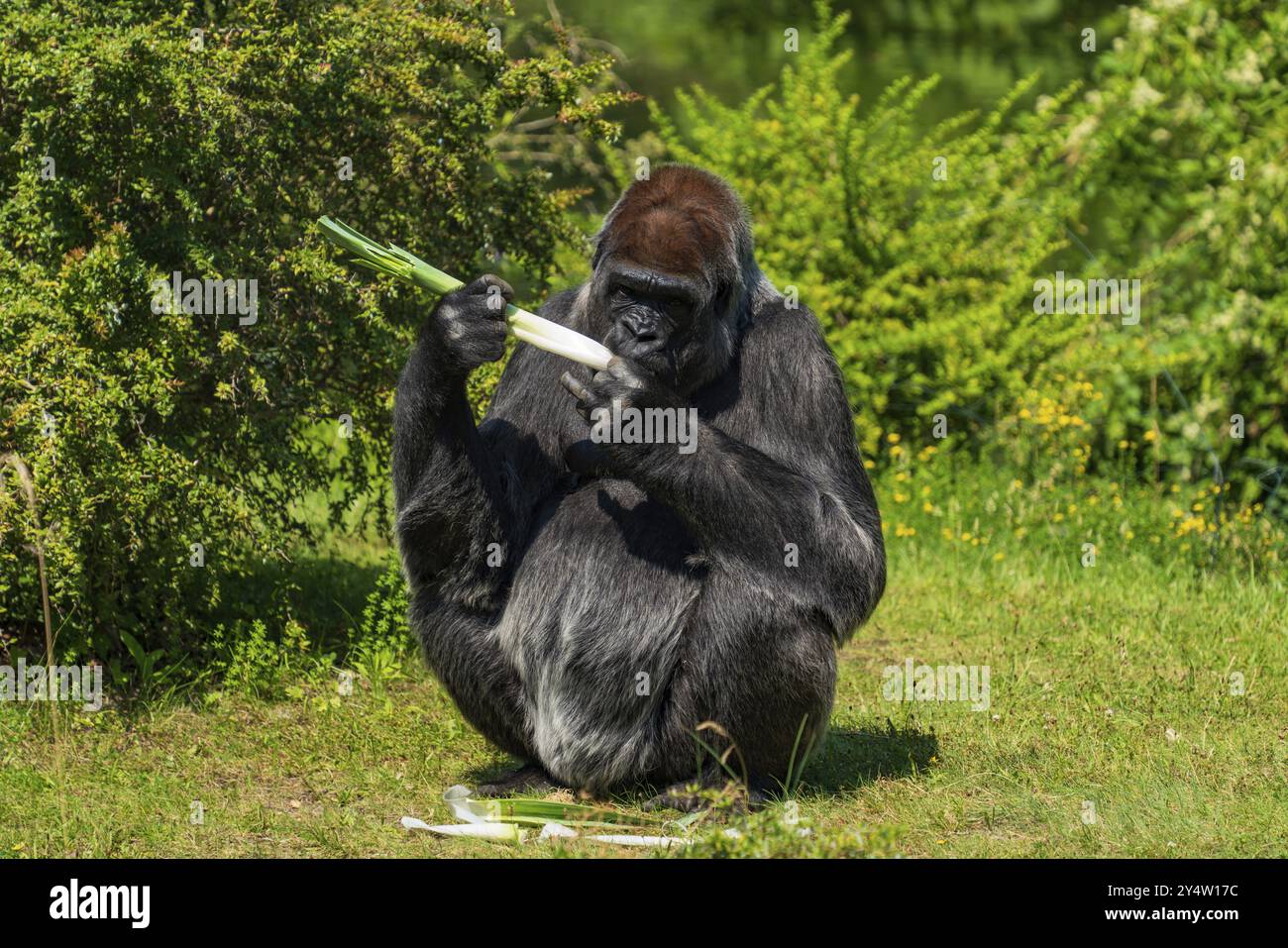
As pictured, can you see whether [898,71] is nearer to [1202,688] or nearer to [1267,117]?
[1267,117]

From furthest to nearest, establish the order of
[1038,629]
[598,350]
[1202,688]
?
[1038,629] < [1202,688] < [598,350]

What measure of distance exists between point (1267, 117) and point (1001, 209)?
5.44 feet

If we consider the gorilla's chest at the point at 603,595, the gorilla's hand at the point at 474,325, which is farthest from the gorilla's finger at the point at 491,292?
the gorilla's chest at the point at 603,595

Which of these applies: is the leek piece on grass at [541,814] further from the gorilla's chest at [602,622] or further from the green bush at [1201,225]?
the green bush at [1201,225]

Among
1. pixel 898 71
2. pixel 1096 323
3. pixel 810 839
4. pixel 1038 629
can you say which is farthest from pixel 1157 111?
pixel 898 71

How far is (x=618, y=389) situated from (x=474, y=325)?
0.52 metres

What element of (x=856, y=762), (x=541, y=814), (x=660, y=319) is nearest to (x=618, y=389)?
(x=660, y=319)

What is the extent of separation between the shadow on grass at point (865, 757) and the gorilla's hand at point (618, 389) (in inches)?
61.4

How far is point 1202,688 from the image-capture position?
252 inches

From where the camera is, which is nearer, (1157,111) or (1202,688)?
(1202,688)

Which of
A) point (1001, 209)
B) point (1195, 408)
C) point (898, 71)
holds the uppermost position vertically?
point (898, 71)

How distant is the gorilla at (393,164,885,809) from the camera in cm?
479

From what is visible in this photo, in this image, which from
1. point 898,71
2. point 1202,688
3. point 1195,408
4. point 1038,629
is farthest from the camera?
point 898,71

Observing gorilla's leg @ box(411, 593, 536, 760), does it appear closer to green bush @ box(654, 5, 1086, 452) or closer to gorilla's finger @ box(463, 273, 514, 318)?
gorilla's finger @ box(463, 273, 514, 318)
